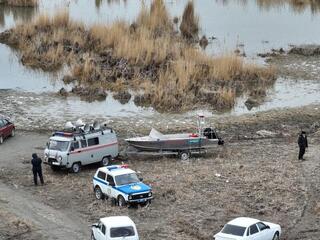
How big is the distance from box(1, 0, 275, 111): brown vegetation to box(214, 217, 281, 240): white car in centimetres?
1974

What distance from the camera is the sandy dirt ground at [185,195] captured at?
22438 mm

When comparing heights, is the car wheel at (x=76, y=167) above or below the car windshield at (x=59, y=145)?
below

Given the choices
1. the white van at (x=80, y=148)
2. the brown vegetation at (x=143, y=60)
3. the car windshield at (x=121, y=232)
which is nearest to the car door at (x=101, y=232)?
the car windshield at (x=121, y=232)

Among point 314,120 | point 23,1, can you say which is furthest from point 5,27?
point 314,120

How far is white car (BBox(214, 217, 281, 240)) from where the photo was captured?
66.8ft

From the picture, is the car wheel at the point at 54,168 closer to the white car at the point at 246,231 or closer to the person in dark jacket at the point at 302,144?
the person in dark jacket at the point at 302,144

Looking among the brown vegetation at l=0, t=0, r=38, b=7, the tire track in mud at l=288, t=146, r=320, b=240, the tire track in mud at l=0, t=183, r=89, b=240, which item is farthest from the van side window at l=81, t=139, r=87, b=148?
the brown vegetation at l=0, t=0, r=38, b=7

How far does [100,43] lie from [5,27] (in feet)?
45.4

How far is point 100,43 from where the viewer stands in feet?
166

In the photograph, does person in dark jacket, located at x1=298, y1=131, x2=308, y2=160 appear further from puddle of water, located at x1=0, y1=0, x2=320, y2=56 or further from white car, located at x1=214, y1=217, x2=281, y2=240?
puddle of water, located at x1=0, y1=0, x2=320, y2=56

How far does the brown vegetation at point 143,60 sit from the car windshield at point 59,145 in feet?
40.4

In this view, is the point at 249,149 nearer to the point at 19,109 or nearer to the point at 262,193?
the point at 262,193

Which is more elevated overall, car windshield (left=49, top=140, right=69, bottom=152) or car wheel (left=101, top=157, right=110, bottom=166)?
car windshield (left=49, top=140, right=69, bottom=152)

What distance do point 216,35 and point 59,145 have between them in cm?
3359
